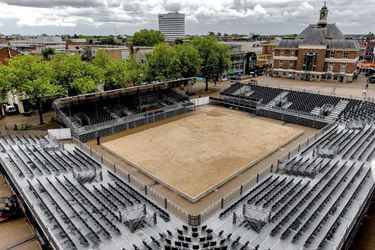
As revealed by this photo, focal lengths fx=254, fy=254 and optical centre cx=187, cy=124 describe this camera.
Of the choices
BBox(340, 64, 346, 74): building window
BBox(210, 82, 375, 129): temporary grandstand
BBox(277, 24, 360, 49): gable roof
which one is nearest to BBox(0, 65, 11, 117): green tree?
BBox(210, 82, 375, 129): temporary grandstand

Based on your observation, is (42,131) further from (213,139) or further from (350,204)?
(350,204)

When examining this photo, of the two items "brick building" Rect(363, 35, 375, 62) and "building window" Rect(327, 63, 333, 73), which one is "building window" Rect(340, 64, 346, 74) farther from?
"brick building" Rect(363, 35, 375, 62)

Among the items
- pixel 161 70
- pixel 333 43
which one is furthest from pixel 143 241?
pixel 333 43

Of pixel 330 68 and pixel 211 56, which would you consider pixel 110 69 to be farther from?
pixel 330 68

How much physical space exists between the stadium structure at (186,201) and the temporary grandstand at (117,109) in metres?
0.32

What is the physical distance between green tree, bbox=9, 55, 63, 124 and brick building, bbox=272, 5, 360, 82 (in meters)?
48.3

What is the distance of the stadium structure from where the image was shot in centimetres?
1227

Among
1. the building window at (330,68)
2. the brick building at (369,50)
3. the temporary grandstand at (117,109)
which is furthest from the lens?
the brick building at (369,50)

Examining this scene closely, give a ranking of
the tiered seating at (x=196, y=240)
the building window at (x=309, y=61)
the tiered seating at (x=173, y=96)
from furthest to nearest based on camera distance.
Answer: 1. the building window at (x=309, y=61)
2. the tiered seating at (x=173, y=96)
3. the tiered seating at (x=196, y=240)

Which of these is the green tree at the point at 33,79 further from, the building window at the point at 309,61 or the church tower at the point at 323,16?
the church tower at the point at 323,16

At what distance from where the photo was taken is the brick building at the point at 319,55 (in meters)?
52.3

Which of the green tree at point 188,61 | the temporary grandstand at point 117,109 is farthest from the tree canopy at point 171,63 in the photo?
the temporary grandstand at point 117,109

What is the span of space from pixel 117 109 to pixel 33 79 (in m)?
10.1

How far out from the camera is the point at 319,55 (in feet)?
177
